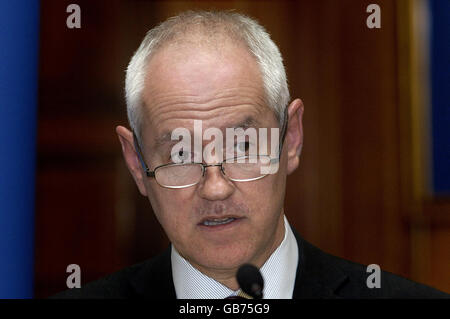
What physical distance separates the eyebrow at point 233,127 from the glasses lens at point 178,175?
0.06 m

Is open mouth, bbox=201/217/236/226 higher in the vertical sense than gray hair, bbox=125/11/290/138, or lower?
lower

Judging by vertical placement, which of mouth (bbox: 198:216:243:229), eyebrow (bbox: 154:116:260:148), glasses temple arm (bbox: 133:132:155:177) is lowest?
mouth (bbox: 198:216:243:229)

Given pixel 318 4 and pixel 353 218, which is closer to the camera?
pixel 353 218

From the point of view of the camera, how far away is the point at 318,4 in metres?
2.95

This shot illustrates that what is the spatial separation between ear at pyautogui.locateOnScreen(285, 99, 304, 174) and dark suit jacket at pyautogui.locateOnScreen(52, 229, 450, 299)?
0.19m

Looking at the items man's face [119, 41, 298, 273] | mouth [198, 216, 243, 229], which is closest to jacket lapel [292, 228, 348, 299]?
man's face [119, 41, 298, 273]

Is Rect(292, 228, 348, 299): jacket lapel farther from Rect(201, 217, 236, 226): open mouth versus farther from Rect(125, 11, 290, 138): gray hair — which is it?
Rect(125, 11, 290, 138): gray hair

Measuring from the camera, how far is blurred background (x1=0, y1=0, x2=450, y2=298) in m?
2.35

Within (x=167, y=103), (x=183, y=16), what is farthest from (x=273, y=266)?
(x=183, y=16)
